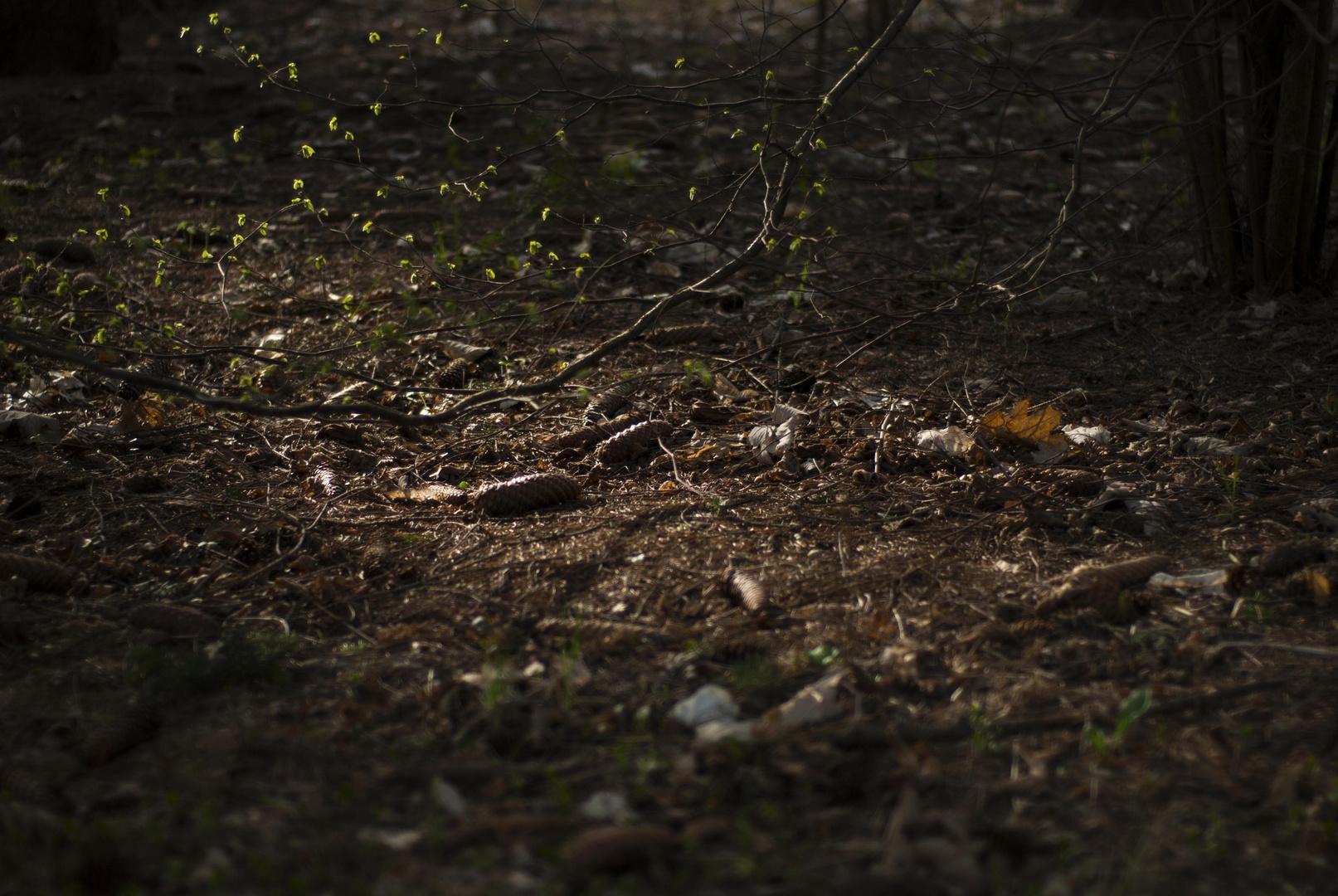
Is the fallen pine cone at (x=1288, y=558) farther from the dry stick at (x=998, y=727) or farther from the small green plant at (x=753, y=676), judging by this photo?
the small green plant at (x=753, y=676)

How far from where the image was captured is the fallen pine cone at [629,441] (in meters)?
2.95

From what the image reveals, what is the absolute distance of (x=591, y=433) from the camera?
3062mm

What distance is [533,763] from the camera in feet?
5.50

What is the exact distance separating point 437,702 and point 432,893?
473 mm

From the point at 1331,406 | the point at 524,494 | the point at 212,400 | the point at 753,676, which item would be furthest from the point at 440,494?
the point at 1331,406

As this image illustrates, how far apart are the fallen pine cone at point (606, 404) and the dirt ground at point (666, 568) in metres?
0.01

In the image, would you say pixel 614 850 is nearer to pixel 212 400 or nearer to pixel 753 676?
pixel 753 676

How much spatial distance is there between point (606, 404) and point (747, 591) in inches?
52.1

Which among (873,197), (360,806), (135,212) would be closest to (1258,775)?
(360,806)

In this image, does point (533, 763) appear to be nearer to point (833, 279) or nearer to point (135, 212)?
point (833, 279)

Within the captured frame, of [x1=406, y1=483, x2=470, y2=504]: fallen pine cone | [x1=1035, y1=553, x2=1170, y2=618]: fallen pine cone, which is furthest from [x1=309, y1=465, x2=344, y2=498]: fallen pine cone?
[x1=1035, y1=553, x2=1170, y2=618]: fallen pine cone

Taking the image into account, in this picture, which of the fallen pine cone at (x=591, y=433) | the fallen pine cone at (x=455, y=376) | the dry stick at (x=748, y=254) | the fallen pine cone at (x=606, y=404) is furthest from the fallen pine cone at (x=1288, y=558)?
the fallen pine cone at (x=455, y=376)

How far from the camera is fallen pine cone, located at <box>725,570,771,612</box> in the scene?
6.92 feet

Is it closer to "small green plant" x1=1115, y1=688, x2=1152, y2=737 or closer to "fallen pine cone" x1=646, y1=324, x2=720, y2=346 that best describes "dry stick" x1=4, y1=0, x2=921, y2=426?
"fallen pine cone" x1=646, y1=324, x2=720, y2=346
